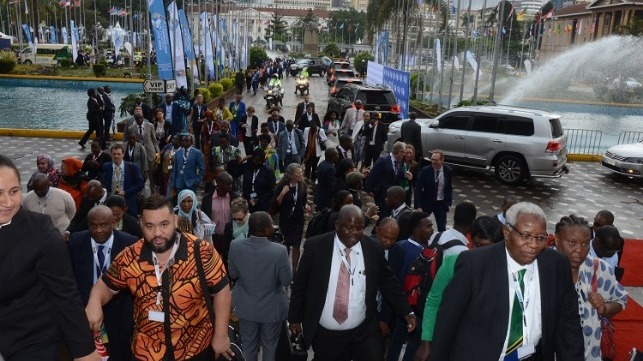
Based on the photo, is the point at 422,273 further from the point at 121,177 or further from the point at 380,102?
the point at 380,102

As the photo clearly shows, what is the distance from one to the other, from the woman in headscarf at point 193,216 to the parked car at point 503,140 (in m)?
9.44

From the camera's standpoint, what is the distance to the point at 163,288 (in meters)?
3.47

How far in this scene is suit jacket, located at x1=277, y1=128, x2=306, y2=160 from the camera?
11.9 meters

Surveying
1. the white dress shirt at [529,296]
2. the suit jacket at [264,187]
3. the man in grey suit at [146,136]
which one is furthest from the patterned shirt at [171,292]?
the man in grey suit at [146,136]

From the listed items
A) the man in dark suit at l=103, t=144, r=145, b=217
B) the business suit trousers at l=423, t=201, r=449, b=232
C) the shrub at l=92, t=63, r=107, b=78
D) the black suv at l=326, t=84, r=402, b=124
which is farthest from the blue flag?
the shrub at l=92, t=63, r=107, b=78

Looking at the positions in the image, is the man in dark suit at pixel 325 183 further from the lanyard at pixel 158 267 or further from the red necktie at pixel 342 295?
the lanyard at pixel 158 267

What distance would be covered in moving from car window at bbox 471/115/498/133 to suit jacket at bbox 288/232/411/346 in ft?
34.8

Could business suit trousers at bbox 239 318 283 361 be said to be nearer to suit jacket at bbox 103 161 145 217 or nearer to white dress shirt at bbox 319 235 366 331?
white dress shirt at bbox 319 235 366 331

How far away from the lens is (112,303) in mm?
4586

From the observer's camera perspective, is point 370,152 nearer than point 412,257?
No

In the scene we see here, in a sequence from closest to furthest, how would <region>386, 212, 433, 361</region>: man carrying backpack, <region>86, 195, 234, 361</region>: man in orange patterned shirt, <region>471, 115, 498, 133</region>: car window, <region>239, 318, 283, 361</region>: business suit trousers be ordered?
<region>86, 195, 234, 361</region>: man in orange patterned shirt, <region>239, 318, 283, 361</region>: business suit trousers, <region>386, 212, 433, 361</region>: man carrying backpack, <region>471, 115, 498, 133</region>: car window

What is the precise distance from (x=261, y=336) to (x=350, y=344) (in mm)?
850

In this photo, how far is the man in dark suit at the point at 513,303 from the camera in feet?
11.5

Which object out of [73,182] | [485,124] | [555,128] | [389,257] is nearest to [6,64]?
[485,124]
